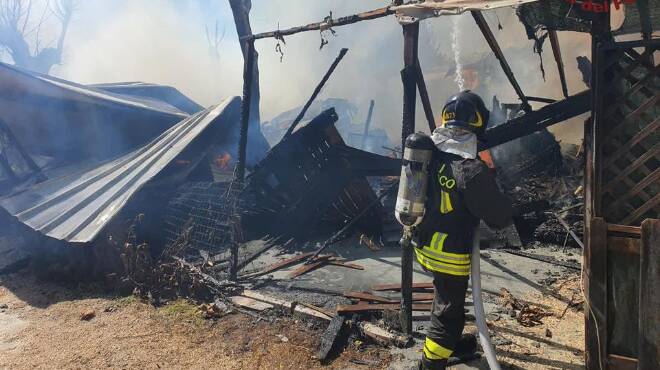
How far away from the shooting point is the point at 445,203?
10.1ft

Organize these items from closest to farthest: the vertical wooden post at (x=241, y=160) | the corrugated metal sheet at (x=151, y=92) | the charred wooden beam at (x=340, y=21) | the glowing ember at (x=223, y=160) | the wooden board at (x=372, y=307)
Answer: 1. the charred wooden beam at (x=340, y=21)
2. the wooden board at (x=372, y=307)
3. the vertical wooden post at (x=241, y=160)
4. the glowing ember at (x=223, y=160)
5. the corrugated metal sheet at (x=151, y=92)

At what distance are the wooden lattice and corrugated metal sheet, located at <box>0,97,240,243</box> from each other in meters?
6.20

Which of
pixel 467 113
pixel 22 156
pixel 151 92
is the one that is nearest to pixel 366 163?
pixel 467 113

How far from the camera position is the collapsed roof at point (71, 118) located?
8969 mm

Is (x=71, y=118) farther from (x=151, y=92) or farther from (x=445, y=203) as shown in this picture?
(x=445, y=203)

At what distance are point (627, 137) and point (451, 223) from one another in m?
1.36

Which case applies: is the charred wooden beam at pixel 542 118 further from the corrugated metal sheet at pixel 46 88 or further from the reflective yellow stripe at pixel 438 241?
the corrugated metal sheet at pixel 46 88

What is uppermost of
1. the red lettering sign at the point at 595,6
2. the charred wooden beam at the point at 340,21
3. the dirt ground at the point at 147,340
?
the charred wooden beam at the point at 340,21

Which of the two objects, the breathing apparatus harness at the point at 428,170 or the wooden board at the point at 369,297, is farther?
the wooden board at the point at 369,297

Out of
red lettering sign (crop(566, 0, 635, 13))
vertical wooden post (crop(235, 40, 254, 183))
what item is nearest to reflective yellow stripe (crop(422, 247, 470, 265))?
red lettering sign (crop(566, 0, 635, 13))

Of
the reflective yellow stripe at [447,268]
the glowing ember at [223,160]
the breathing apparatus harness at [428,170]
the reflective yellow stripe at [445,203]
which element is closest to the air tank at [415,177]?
the breathing apparatus harness at [428,170]

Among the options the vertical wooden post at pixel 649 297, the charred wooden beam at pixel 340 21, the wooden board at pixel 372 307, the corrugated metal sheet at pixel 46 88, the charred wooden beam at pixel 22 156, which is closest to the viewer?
the vertical wooden post at pixel 649 297

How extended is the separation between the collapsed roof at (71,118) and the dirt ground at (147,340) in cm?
557

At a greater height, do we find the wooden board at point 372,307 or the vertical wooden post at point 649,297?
the vertical wooden post at point 649,297
